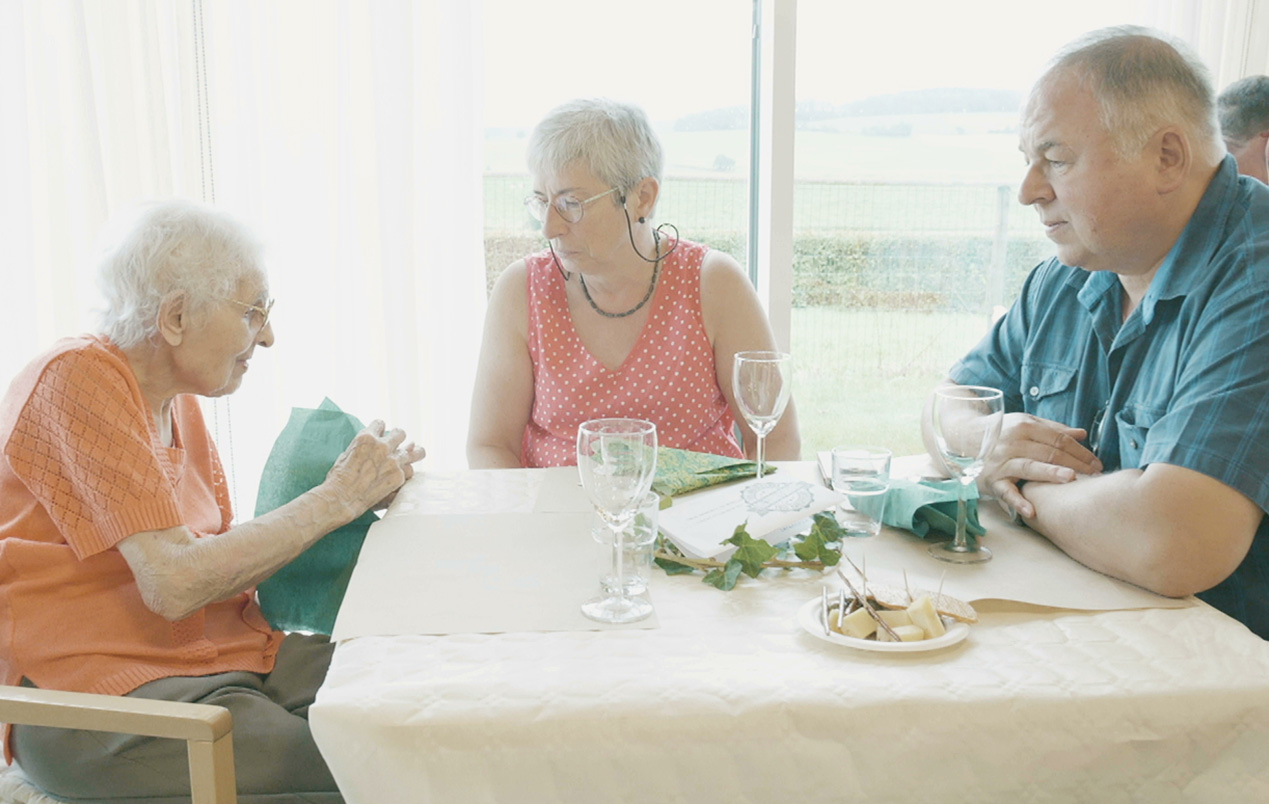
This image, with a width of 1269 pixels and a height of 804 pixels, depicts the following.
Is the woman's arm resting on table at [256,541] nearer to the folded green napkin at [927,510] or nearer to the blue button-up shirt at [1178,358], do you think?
the folded green napkin at [927,510]

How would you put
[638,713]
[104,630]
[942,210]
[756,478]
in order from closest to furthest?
[638,713] < [104,630] < [756,478] < [942,210]

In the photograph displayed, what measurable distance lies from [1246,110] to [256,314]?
8.72 ft

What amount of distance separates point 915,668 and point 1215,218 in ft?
2.96

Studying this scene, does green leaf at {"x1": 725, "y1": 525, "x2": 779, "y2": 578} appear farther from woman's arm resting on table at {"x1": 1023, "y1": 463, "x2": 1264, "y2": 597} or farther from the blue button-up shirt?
the blue button-up shirt

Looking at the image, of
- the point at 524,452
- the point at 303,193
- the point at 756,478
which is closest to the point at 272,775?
the point at 756,478

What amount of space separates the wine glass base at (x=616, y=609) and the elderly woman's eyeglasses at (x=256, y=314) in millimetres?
860

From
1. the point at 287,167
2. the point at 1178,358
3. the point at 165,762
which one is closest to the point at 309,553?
the point at 165,762

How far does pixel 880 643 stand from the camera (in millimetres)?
1063

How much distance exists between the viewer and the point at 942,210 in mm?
3646

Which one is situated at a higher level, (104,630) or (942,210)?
(942,210)

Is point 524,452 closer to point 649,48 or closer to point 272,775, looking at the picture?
point 272,775

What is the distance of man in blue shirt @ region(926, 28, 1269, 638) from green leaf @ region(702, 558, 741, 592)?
44cm

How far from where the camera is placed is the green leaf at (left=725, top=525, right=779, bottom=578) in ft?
4.15

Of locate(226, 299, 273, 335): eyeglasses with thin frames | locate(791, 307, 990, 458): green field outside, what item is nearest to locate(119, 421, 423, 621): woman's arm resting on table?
locate(226, 299, 273, 335): eyeglasses with thin frames
